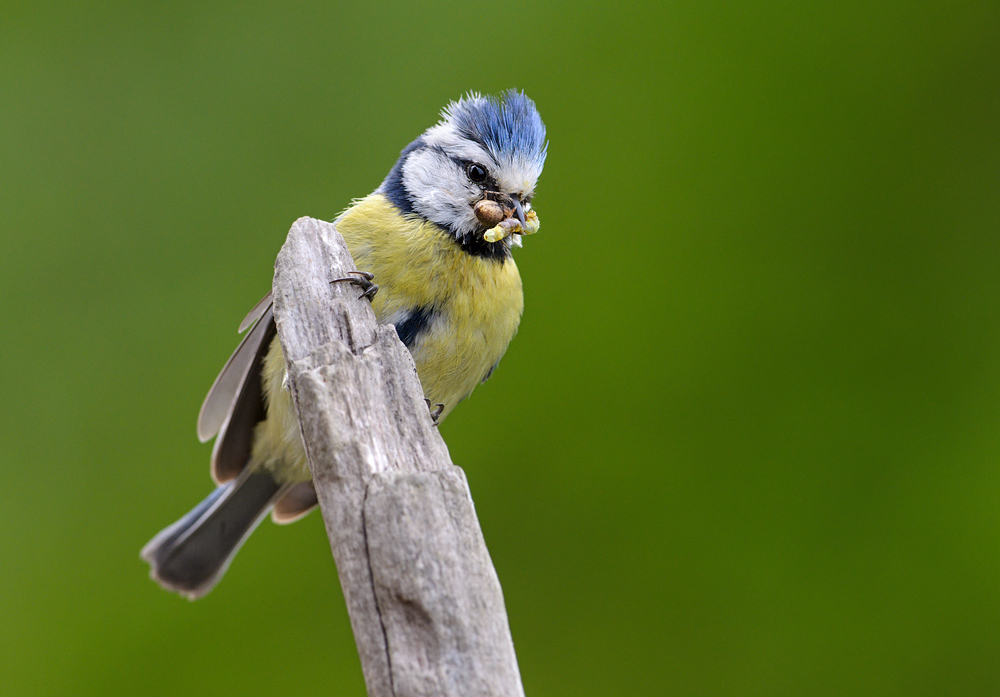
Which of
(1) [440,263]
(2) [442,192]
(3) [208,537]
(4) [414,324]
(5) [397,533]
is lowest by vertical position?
(5) [397,533]

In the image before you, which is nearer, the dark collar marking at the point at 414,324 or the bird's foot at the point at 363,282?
the bird's foot at the point at 363,282

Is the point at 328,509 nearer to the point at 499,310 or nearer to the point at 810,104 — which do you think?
the point at 499,310

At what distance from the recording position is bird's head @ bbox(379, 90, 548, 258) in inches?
78.1

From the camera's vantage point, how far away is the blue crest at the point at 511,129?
6.51 feet

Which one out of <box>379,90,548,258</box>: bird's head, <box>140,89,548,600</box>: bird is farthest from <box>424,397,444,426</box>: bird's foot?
<box>379,90,548,258</box>: bird's head

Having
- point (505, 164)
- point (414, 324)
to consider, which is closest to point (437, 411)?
point (414, 324)

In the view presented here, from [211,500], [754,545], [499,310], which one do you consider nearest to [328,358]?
[499,310]

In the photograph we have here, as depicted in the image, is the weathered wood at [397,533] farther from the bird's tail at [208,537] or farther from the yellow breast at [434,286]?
the bird's tail at [208,537]

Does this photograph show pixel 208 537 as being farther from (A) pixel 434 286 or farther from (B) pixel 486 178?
(B) pixel 486 178

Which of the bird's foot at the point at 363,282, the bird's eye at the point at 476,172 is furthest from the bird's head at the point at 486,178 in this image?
the bird's foot at the point at 363,282

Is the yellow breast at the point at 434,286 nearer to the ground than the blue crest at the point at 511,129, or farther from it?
nearer to the ground

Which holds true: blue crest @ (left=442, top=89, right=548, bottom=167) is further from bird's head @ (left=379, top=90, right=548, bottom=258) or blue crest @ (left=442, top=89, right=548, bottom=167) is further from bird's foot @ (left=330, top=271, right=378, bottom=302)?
bird's foot @ (left=330, top=271, right=378, bottom=302)

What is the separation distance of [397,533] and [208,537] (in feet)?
4.37

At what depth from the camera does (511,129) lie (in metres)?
1.99
